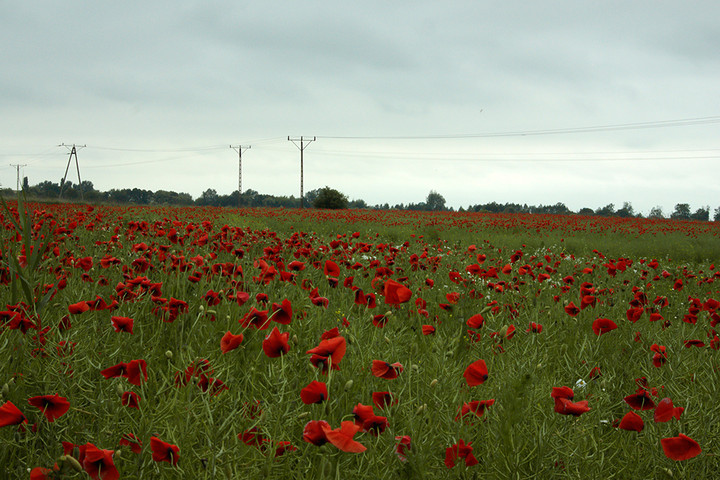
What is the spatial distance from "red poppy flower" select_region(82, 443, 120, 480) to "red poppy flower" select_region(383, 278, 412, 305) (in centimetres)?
110

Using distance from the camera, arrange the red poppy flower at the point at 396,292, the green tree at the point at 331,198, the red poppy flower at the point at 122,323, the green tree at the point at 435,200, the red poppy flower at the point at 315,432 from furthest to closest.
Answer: the green tree at the point at 435,200
the green tree at the point at 331,198
the red poppy flower at the point at 396,292
the red poppy flower at the point at 122,323
the red poppy flower at the point at 315,432

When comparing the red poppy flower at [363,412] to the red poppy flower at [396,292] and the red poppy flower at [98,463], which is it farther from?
the red poppy flower at [396,292]

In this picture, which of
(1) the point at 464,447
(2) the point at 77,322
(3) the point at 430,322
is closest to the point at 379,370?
(1) the point at 464,447

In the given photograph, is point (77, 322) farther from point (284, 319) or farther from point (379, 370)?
point (379, 370)

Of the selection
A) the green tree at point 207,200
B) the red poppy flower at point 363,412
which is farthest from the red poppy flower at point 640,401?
the green tree at point 207,200

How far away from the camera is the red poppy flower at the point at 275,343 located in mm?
1348

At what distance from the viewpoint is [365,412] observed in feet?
3.82

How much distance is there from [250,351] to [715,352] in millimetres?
2825

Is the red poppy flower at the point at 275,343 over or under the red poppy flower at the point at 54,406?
over

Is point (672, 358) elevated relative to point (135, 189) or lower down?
lower down

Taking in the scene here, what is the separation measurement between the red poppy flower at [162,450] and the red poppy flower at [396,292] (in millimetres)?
975

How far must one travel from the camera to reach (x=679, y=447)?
1156mm

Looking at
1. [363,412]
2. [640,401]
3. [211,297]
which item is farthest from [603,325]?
[211,297]

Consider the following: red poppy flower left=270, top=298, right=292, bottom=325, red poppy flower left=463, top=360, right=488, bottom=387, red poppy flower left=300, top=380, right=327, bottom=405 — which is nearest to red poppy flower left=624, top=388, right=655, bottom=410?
red poppy flower left=463, top=360, right=488, bottom=387
